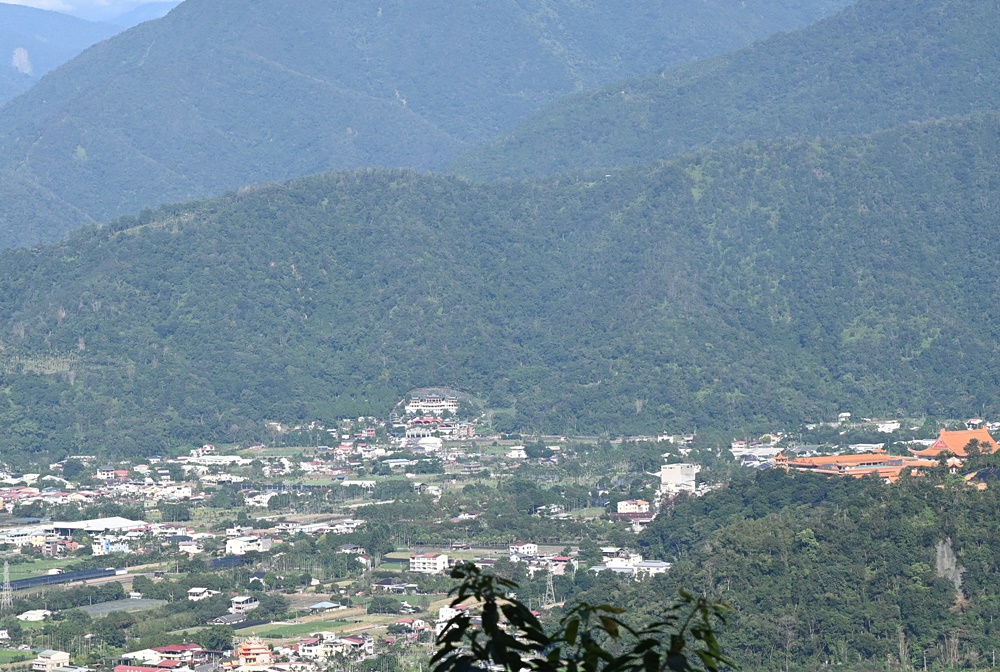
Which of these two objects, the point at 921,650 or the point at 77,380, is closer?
the point at 921,650

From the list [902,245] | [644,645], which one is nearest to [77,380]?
[902,245]

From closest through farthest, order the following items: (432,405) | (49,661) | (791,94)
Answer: (49,661)
(432,405)
(791,94)

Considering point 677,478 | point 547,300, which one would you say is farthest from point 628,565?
point 547,300

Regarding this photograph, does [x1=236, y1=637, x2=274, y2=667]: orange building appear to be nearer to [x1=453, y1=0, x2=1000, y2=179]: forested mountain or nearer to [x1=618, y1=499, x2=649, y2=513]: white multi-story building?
[x1=618, y1=499, x2=649, y2=513]: white multi-story building

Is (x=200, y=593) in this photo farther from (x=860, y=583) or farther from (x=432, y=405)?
(x=432, y=405)

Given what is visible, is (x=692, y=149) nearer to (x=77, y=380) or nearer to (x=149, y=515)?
(x=77, y=380)
